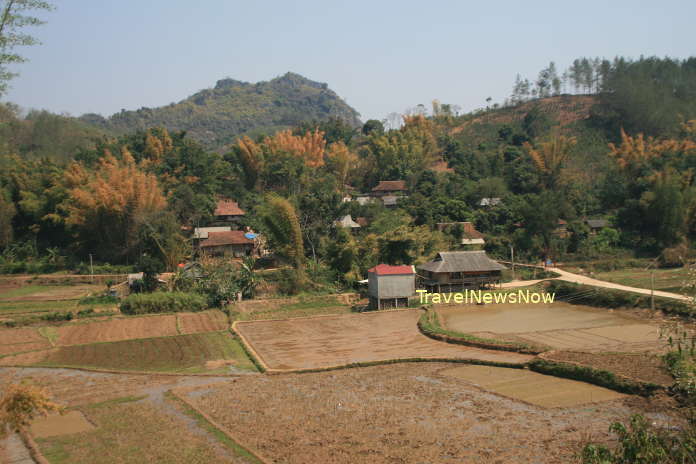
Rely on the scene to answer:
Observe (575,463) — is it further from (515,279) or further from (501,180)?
(501,180)

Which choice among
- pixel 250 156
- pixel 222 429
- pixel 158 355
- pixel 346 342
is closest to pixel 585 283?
pixel 346 342

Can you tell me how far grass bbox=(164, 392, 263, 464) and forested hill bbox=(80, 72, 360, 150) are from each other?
302 ft

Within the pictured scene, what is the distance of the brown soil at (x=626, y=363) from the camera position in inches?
560

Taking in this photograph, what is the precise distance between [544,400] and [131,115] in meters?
136

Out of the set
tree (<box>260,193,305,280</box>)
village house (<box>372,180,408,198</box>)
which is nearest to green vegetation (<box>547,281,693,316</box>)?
tree (<box>260,193,305,280</box>)

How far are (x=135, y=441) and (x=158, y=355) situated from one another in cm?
805

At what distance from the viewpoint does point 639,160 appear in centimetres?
4225

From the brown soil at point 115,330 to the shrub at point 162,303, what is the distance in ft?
2.81

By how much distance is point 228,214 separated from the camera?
40844 millimetres

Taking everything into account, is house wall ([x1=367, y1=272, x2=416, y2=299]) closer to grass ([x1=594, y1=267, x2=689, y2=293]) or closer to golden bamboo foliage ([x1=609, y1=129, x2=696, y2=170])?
grass ([x1=594, y1=267, x2=689, y2=293])

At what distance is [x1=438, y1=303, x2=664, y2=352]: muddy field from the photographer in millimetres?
18906

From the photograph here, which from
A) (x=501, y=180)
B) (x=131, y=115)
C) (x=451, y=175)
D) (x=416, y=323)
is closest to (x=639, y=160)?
(x=501, y=180)

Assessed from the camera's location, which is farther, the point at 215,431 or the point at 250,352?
the point at 250,352

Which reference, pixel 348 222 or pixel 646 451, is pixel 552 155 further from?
pixel 646 451
